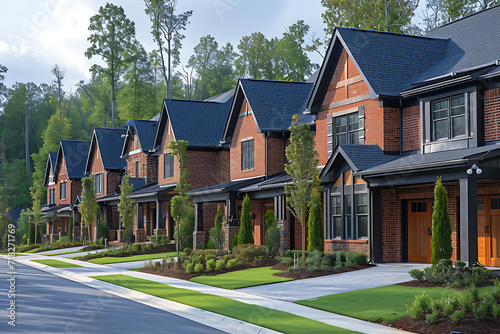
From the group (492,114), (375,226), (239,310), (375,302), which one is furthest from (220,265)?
(492,114)

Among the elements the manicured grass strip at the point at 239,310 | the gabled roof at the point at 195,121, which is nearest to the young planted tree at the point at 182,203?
the gabled roof at the point at 195,121

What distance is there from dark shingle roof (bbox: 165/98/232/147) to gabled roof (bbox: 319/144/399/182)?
17.9 metres

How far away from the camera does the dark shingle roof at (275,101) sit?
110 feet

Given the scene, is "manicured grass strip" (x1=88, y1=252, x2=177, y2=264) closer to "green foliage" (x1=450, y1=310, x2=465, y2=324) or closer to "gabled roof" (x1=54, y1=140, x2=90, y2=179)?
"green foliage" (x1=450, y1=310, x2=465, y2=324)

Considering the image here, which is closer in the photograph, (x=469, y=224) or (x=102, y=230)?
(x=469, y=224)

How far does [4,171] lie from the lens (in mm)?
91250

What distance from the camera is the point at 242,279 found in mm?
21672

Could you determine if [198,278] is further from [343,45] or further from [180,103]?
[180,103]

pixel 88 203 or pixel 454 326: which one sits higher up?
pixel 88 203

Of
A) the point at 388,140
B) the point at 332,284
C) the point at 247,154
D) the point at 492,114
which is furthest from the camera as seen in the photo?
the point at 247,154

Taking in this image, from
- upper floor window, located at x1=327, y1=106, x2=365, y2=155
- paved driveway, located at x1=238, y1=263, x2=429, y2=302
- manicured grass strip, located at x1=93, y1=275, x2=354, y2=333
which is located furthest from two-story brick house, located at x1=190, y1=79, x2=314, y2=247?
manicured grass strip, located at x1=93, y1=275, x2=354, y2=333

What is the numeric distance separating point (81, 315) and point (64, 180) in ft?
185

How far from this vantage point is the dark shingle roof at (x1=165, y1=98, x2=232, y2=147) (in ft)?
138

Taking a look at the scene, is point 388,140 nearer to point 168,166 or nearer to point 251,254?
point 251,254
